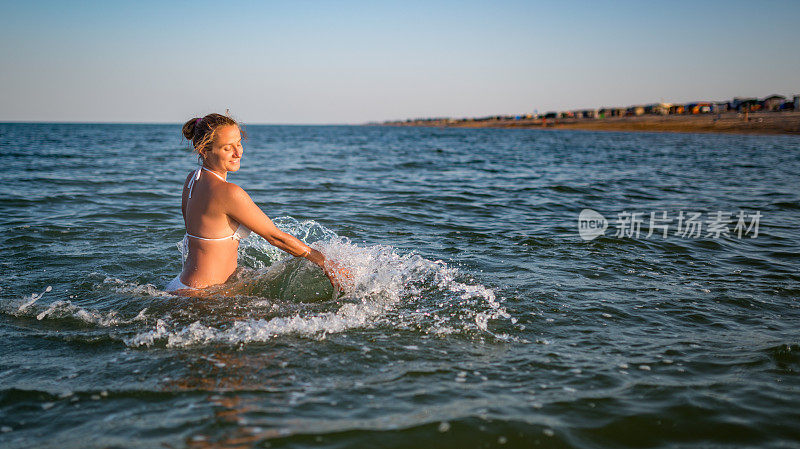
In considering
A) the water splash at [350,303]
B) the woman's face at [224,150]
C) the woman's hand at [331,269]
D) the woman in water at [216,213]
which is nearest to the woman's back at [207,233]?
the woman in water at [216,213]

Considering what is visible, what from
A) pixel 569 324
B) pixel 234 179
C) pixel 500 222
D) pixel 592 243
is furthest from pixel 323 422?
pixel 234 179

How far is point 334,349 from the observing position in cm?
393

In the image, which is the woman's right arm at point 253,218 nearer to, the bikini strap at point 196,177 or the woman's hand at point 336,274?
the bikini strap at point 196,177

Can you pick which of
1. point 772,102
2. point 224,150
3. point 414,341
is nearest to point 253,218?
point 224,150

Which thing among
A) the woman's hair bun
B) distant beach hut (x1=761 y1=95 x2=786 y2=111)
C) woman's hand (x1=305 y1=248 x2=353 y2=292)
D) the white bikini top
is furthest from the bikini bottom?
distant beach hut (x1=761 y1=95 x2=786 y2=111)

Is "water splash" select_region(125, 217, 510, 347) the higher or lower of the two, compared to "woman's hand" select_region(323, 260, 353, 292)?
lower

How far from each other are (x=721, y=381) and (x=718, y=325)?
127 centimetres

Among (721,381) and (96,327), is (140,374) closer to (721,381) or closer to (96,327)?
(96,327)

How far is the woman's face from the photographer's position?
4.25m

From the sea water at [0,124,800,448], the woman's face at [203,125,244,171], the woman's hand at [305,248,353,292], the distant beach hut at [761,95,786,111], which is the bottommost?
the sea water at [0,124,800,448]

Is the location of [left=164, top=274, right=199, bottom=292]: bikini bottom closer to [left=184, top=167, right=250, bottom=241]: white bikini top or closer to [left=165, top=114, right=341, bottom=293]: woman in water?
[left=165, top=114, right=341, bottom=293]: woman in water

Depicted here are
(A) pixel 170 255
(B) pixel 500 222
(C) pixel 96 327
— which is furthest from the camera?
(B) pixel 500 222

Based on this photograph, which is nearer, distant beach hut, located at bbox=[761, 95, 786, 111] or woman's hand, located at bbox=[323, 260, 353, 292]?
woman's hand, located at bbox=[323, 260, 353, 292]

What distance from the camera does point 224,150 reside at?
4.27m
